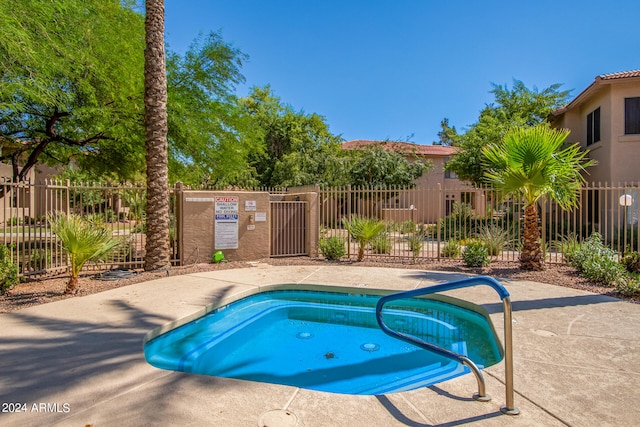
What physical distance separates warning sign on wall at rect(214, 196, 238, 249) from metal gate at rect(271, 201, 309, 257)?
5.04 feet

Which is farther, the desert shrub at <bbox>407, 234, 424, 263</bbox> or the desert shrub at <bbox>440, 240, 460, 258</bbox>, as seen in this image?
the desert shrub at <bbox>440, 240, 460, 258</bbox>

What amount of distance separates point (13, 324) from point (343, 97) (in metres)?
33.5

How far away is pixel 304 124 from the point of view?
33.4 metres

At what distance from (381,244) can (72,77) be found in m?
10.5

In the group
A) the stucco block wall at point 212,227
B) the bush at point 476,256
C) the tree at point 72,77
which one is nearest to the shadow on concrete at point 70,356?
the tree at point 72,77

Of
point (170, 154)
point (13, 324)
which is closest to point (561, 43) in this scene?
point (170, 154)

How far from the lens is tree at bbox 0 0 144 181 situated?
820cm

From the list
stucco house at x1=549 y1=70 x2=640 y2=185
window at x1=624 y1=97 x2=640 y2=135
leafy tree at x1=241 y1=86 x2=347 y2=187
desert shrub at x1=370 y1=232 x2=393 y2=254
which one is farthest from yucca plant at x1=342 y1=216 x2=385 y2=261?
leafy tree at x1=241 y1=86 x2=347 y2=187

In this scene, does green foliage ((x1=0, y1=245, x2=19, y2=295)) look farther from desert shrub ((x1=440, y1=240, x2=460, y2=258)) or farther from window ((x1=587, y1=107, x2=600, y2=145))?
window ((x1=587, y1=107, x2=600, y2=145))

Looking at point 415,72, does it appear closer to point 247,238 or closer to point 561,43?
point 561,43

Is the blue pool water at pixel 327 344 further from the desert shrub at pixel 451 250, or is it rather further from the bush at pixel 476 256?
the desert shrub at pixel 451 250

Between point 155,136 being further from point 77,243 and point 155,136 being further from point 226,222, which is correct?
point 77,243

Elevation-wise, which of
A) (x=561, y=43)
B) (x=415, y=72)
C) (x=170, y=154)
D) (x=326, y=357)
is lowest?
(x=326, y=357)

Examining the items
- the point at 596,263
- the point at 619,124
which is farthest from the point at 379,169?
the point at 596,263
